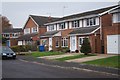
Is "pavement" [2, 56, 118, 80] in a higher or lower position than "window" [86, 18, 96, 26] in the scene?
lower

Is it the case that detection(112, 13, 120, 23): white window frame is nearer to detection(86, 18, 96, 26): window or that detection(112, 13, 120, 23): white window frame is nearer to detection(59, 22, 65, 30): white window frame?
detection(86, 18, 96, 26): window

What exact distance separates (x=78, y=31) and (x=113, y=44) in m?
8.45

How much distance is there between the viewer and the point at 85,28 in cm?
3919

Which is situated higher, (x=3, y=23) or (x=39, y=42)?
(x=3, y=23)

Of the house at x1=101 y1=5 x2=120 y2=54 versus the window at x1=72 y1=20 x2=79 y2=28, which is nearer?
the house at x1=101 y1=5 x2=120 y2=54

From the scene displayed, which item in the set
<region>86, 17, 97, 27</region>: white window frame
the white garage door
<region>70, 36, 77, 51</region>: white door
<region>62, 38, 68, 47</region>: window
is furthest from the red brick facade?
<region>62, 38, 68, 47</region>: window

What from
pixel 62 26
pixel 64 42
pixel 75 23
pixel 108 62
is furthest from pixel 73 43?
pixel 108 62

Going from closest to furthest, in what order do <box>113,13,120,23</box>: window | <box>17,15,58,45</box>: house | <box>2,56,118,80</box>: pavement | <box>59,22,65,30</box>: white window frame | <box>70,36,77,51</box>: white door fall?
<box>2,56,118,80</box>: pavement < <box>113,13,120,23</box>: window < <box>70,36,77,51</box>: white door < <box>59,22,65,30</box>: white window frame < <box>17,15,58,45</box>: house

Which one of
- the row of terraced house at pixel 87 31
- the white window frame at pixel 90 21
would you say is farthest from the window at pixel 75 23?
the white window frame at pixel 90 21

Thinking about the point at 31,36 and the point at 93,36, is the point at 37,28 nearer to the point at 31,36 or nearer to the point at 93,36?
the point at 31,36

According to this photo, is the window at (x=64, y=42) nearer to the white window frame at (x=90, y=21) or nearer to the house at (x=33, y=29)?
the white window frame at (x=90, y=21)

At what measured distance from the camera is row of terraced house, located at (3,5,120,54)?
32.1 metres

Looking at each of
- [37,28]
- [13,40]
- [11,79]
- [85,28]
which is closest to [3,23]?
[13,40]

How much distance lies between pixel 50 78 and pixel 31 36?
4135cm
